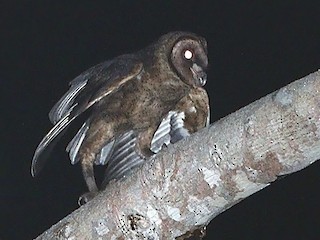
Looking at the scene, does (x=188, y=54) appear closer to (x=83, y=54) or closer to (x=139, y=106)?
(x=139, y=106)

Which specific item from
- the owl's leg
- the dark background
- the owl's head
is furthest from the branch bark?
the dark background

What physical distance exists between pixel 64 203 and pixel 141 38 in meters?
1.02

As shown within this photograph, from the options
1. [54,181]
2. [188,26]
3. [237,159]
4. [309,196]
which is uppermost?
[188,26]

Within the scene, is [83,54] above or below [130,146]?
above

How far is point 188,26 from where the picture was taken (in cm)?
443

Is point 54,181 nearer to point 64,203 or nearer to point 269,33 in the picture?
point 64,203

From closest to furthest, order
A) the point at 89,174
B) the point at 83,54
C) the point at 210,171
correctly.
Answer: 1. the point at 210,171
2. the point at 89,174
3. the point at 83,54

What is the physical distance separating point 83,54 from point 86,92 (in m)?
1.93

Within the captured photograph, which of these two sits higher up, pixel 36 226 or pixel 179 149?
pixel 36 226

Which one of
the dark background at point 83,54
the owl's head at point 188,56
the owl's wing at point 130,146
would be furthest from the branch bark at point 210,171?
the dark background at point 83,54

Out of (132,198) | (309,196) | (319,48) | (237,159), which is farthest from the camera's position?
(309,196)

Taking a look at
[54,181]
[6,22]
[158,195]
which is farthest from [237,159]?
[54,181]

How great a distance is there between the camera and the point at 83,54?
4434 millimetres

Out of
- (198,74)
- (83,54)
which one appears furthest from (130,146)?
(83,54)
